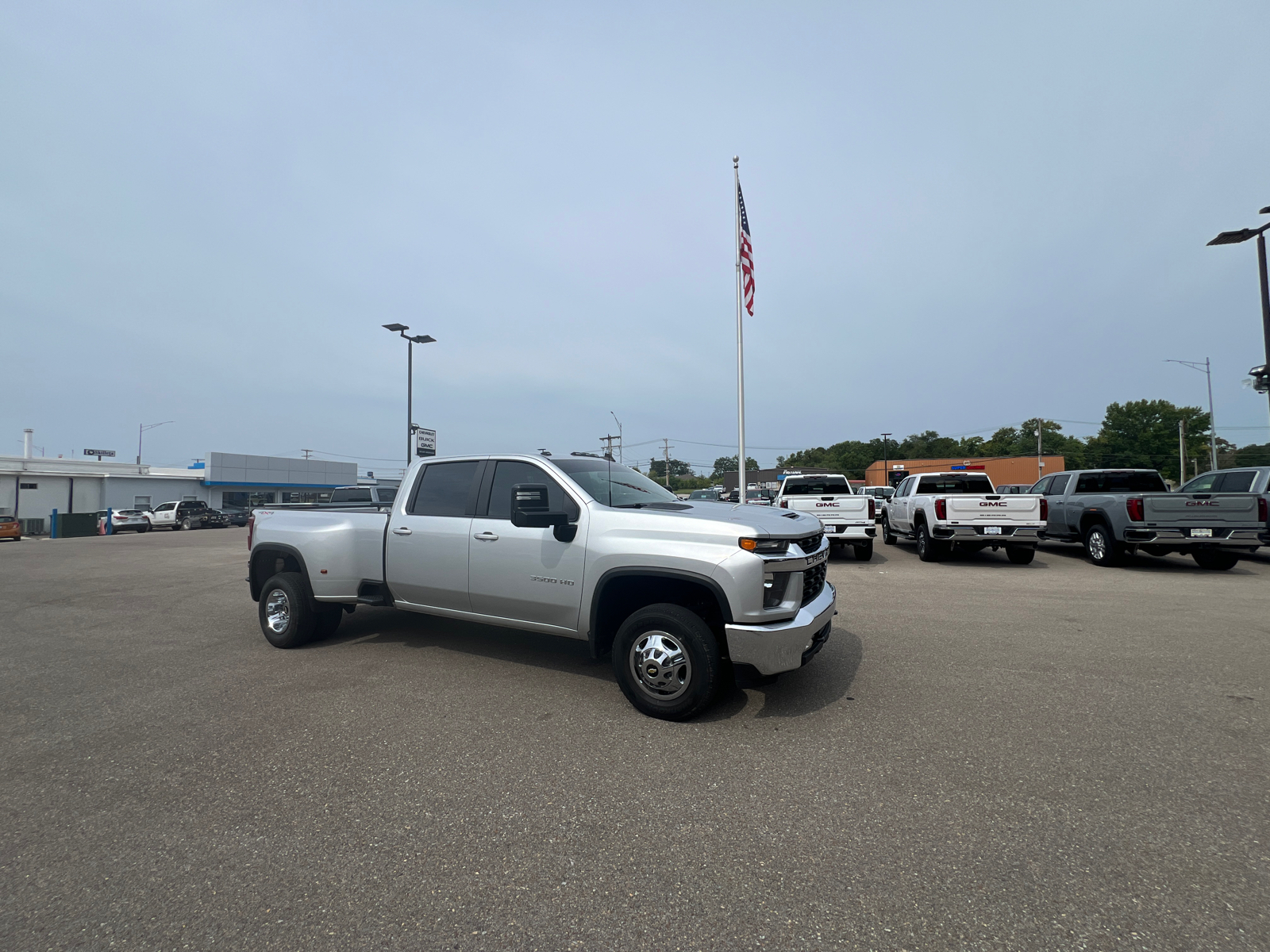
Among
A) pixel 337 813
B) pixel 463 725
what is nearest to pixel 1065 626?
pixel 463 725

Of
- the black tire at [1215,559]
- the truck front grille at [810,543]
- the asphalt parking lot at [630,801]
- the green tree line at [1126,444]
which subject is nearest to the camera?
the asphalt parking lot at [630,801]

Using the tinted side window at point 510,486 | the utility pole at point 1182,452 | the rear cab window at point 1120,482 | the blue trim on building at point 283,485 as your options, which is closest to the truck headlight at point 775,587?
the tinted side window at point 510,486

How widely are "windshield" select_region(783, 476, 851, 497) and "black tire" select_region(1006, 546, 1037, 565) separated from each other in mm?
3293

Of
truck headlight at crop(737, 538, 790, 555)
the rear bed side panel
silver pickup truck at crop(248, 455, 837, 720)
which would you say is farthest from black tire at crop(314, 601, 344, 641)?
truck headlight at crop(737, 538, 790, 555)

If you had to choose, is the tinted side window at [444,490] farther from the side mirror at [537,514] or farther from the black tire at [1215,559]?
the black tire at [1215,559]

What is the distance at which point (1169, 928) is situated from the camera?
2.18m

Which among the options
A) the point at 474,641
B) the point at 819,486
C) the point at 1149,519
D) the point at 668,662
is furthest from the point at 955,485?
the point at 668,662

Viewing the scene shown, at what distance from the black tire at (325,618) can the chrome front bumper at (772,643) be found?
4036 mm

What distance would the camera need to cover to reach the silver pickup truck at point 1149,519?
33.3 feet

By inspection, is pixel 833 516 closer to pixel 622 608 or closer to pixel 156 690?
pixel 622 608

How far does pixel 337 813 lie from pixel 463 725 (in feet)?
3.60

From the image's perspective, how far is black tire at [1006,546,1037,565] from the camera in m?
11.8

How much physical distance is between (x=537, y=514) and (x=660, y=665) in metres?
1.34

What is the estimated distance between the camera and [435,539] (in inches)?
207
